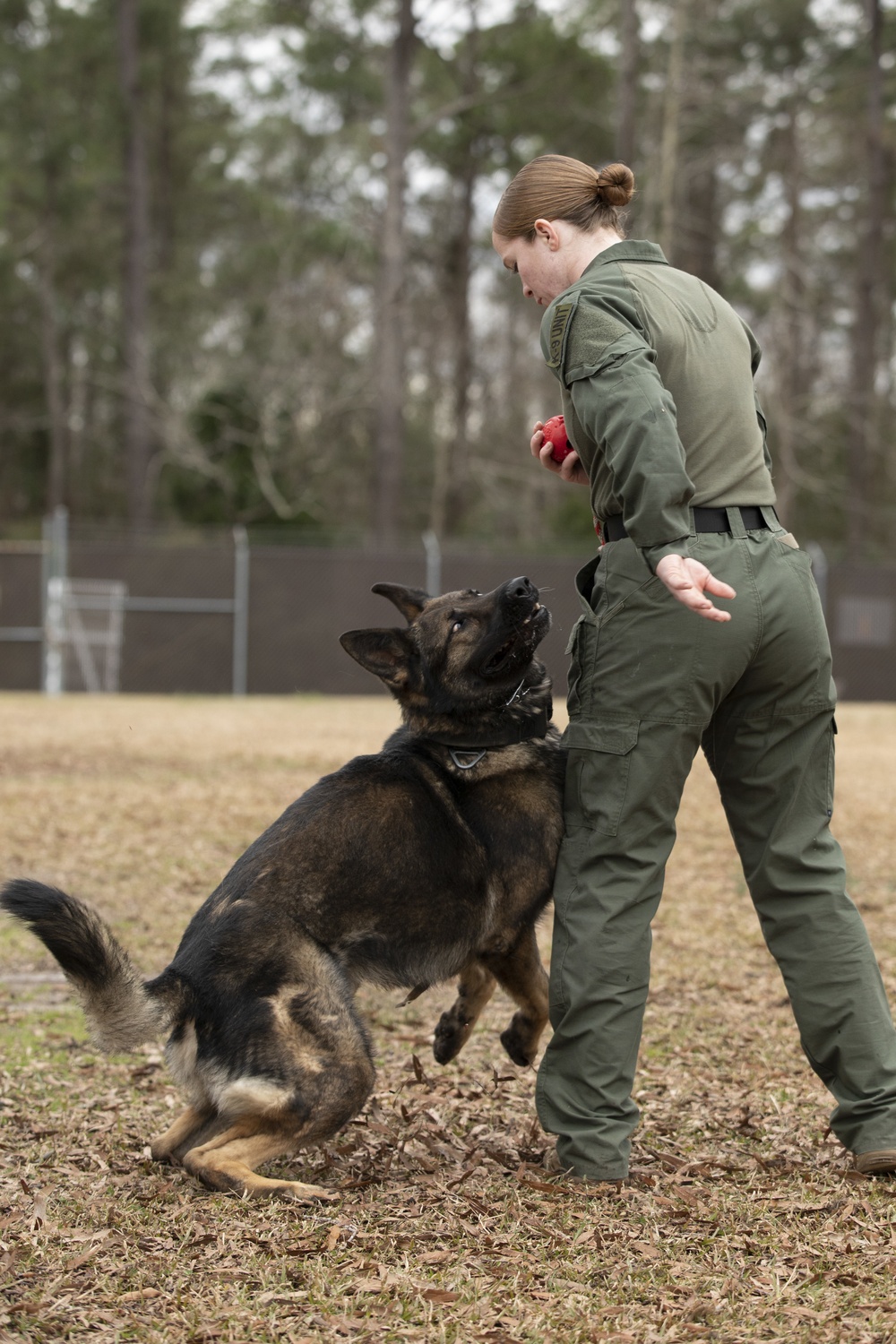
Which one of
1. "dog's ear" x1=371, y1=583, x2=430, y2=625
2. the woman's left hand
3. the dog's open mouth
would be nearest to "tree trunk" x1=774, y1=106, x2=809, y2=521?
"dog's ear" x1=371, y1=583, x2=430, y2=625

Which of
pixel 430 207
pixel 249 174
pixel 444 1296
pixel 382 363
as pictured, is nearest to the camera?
pixel 444 1296

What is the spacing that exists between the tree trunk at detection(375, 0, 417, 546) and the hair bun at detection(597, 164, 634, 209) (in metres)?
17.2

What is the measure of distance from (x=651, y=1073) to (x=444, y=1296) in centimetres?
160

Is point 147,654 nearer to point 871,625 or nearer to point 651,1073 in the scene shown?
point 871,625

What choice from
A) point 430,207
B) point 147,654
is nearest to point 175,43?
point 430,207

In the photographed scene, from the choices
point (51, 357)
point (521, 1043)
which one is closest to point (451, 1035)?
point (521, 1043)

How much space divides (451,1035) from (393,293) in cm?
1868

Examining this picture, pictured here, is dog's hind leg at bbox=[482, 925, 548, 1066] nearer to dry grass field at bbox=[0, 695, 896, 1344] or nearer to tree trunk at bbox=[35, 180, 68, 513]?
dry grass field at bbox=[0, 695, 896, 1344]

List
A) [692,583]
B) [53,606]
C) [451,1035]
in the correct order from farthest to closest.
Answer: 1. [53,606]
2. [451,1035]
3. [692,583]

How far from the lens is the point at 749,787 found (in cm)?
304

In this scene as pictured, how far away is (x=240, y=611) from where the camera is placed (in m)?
18.1

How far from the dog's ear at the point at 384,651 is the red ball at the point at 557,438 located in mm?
598

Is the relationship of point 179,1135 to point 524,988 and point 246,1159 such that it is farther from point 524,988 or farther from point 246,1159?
point 524,988

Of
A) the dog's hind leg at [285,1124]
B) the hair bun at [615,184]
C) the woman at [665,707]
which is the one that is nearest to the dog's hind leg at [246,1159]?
the dog's hind leg at [285,1124]
